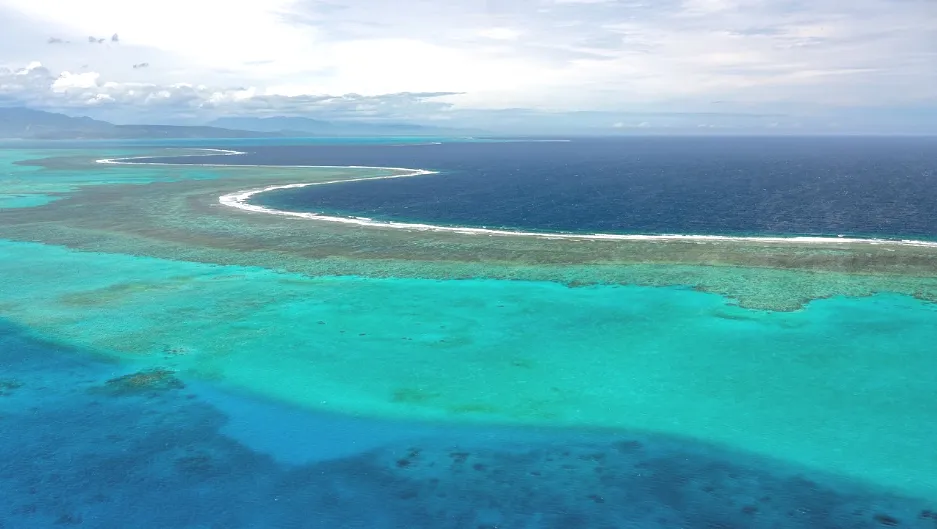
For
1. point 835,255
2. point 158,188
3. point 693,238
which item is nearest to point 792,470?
point 835,255

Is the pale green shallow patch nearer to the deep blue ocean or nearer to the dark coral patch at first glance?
the dark coral patch

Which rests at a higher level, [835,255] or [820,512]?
→ [835,255]

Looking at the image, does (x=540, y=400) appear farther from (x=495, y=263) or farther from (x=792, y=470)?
(x=495, y=263)

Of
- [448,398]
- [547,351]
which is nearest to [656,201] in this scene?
[547,351]

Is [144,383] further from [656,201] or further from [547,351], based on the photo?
[656,201]

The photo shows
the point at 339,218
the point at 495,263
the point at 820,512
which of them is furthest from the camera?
the point at 339,218

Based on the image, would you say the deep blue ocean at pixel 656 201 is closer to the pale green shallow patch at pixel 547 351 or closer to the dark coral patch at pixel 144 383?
the pale green shallow patch at pixel 547 351
